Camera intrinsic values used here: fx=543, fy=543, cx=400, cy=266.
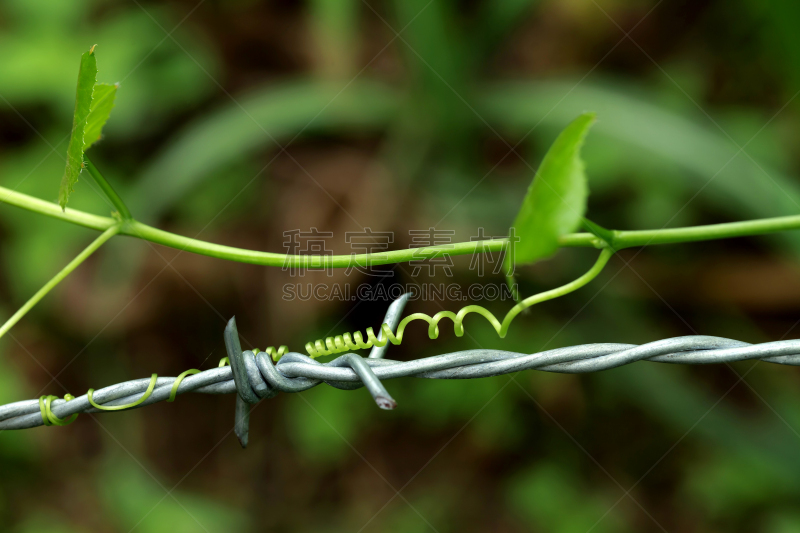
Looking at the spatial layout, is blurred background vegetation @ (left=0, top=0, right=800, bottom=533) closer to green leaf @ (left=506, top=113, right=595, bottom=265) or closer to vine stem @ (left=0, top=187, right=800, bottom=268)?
vine stem @ (left=0, top=187, right=800, bottom=268)

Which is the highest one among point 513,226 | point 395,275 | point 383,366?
point 513,226

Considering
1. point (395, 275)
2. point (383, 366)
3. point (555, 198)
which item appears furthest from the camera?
point (395, 275)

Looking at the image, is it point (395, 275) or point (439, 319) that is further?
point (395, 275)

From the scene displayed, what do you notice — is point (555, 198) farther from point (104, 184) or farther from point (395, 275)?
point (395, 275)

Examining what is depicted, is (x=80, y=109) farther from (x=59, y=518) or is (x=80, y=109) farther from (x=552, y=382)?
(x=59, y=518)

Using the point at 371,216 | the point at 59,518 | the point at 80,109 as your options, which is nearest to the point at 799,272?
the point at 371,216

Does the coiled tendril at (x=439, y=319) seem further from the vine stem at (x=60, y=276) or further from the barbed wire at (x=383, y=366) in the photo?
the vine stem at (x=60, y=276)

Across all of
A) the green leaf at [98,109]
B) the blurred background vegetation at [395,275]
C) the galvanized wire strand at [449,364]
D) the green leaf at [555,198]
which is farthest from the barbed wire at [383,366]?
the blurred background vegetation at [395,275]

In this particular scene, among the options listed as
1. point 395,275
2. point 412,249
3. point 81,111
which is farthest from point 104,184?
point 395,275
